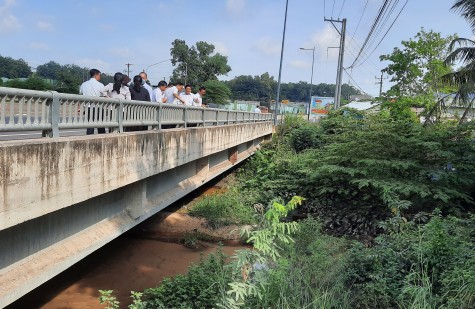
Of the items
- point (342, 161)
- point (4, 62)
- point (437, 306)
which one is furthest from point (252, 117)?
point (4, 62)

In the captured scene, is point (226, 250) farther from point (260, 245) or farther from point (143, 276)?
point (260, 245)

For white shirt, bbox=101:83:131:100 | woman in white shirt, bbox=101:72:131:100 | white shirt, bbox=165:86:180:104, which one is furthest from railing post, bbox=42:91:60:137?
white shirt, bbox=165:86:180:104

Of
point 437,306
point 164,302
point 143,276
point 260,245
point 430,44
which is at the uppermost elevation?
point 430,44

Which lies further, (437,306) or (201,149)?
(201,149)

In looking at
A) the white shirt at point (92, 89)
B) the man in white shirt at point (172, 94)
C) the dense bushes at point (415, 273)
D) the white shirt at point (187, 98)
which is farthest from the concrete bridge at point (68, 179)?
the dense bushes at point (415, 273)

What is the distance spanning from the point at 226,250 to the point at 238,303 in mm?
7130

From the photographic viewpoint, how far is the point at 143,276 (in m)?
8.98

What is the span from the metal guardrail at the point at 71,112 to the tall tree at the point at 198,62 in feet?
251

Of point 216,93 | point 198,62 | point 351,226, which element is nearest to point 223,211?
point 351,226

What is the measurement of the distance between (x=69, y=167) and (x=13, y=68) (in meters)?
84.5

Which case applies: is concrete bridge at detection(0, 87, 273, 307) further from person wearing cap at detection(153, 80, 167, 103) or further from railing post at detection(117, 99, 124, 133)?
person wearing cap at detection(153, 80, 167, 103)

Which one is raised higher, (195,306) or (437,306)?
(437,306)

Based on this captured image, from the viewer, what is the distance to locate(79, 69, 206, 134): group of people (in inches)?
282

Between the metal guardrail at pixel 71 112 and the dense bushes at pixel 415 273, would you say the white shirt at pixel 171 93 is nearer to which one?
the metal guardrail at pixel 71 112
